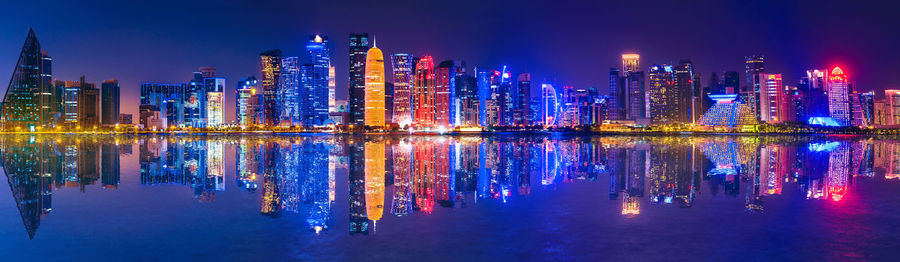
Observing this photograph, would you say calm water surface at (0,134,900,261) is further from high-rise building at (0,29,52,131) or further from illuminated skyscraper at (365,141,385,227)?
high-rise building at (0,29,52,131)

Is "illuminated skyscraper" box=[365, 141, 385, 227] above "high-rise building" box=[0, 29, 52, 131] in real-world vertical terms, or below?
below

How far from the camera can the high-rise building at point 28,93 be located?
607 ft

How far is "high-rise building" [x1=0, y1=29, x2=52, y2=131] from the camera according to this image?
185 meters

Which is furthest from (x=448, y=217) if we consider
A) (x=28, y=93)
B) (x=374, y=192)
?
(x=28, y=93)

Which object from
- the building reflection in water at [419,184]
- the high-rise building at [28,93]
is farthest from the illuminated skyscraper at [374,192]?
the high-rise building at [28,93]

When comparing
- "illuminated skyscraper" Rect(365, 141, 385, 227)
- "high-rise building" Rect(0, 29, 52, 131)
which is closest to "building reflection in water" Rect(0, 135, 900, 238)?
"illuminated skyscraper" Rect(365, 141, 385, 227)

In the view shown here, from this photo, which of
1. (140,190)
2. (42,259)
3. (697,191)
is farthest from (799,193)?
(140,190)

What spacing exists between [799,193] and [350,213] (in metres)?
16.3

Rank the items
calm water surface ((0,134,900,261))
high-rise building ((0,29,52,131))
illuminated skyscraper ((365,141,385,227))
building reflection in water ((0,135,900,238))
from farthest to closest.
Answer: high-rise building ((0,29,52,131)) < building reflection in water ((0,135,900,238)) < illuminated skyscraper ((365,141,385,227)) < calm water surface ((0,134,900,261))

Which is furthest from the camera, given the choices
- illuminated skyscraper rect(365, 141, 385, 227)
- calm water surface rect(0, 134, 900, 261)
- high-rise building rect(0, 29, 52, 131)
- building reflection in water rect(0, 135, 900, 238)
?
high-rise building rect(0, 29, 52, 131)

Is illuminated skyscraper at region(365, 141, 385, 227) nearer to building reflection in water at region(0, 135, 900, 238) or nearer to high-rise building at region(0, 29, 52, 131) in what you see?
building reflection in water at region(0, 135, 900, 238)

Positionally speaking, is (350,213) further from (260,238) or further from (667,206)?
(667,206)

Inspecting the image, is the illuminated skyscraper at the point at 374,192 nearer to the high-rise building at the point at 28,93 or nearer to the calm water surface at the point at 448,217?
the calm water surface at the point at 448,217

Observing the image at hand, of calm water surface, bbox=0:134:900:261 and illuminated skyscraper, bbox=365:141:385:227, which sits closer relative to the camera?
calm water surface, bbox=0:134:900:261
